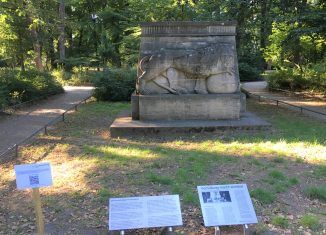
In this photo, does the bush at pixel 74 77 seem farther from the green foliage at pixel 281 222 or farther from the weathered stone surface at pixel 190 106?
the green foliage at pixel 281 222

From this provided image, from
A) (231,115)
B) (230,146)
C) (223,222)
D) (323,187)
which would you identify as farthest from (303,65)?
(223,222)

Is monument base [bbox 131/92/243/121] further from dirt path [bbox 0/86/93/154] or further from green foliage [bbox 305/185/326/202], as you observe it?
green foliage [bbox 305/185/326/202]

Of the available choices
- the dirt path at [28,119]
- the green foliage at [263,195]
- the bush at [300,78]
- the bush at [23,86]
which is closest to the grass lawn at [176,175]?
the green foliage at [263,195]

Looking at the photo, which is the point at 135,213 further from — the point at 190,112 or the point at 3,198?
the point at 190,112

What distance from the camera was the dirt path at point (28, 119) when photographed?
1108cm

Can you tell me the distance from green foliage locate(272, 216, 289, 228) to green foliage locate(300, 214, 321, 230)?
0.69 ft

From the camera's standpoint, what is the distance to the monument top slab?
11.3 m

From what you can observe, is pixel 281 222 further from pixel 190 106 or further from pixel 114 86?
pixel 114 86

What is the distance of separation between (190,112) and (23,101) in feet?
32.9

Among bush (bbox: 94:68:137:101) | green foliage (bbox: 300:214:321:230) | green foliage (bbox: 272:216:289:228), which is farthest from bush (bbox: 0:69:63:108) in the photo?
green foliage (bbox: 300:214:321:230)

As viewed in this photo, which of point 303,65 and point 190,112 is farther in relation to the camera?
point 303,65

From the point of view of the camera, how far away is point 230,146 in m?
9.15

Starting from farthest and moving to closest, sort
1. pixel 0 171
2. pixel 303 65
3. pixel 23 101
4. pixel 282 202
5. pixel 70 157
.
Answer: pixel 303 65
pixel 23 101
pixel 70 157
pixel 0 171
pixel 282 202

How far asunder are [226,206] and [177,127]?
5.78 m
